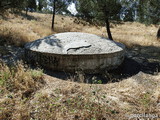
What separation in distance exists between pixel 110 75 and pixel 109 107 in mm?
2224

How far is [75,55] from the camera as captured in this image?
165 inches

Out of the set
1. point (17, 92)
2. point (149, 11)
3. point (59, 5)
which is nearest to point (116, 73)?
point (17, 92)

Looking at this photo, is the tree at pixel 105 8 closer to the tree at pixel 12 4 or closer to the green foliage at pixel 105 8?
the green foliage at pixel 105 8

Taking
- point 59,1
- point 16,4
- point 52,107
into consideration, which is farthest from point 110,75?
point 59,1

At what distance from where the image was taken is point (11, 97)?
2596 mm

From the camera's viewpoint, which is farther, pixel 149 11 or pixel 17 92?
pixel 149 11

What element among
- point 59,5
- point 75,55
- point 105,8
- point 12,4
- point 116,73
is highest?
point 59,5

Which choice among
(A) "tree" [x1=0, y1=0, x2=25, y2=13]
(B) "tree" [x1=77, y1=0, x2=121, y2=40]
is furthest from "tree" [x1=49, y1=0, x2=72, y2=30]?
(A) "tree" [x1=0, y1=0, x2=25, y2=13]

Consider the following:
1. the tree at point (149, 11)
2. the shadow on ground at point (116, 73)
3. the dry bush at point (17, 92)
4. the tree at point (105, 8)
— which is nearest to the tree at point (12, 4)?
the tree at point (105, 8)

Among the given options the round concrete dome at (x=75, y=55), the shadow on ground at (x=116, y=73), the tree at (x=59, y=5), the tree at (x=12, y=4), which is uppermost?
the tree at (x=59, y=5)

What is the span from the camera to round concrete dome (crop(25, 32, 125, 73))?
4297mm

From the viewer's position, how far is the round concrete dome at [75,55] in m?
4.30

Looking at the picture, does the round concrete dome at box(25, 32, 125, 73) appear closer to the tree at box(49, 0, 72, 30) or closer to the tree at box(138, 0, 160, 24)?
the tree at box(138, 0, 160, 24)

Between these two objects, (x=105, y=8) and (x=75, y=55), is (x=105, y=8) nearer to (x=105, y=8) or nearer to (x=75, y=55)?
(x=105, y=8)
